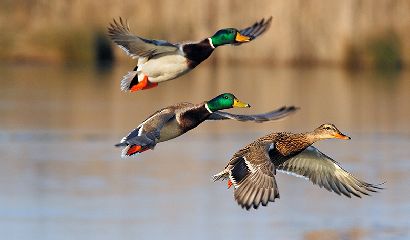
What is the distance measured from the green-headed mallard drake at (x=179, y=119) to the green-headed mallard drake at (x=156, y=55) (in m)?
0.24

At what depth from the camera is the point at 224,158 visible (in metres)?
16.0

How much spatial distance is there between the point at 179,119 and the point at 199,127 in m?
11.0

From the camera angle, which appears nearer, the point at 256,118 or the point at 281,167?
the point at 256,118

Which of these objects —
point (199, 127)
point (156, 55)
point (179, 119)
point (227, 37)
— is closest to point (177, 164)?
point (199, 127)

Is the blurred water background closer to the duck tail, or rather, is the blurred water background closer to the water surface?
the water surface

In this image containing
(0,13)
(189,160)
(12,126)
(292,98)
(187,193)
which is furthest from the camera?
(0,13)

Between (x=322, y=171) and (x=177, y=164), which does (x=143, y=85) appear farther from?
(x=177, y=164)

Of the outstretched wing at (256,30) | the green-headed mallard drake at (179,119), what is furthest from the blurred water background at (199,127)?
the green-headed mallard drake at (179,119)

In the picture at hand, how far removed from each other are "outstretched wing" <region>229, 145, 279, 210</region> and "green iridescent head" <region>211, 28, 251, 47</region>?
2.96 feet

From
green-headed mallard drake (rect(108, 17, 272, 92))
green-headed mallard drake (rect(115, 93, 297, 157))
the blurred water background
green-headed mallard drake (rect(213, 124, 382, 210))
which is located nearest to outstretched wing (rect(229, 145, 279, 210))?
green-headed mallard drake (rect(213, 124, 382, 210))

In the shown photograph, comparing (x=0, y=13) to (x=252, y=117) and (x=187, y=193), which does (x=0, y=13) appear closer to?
(x=187, y=193)

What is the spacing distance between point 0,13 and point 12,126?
9606mm

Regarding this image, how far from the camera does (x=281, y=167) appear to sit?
9453mm

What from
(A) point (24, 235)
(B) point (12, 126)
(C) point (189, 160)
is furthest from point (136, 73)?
(B) point (12, 126)
